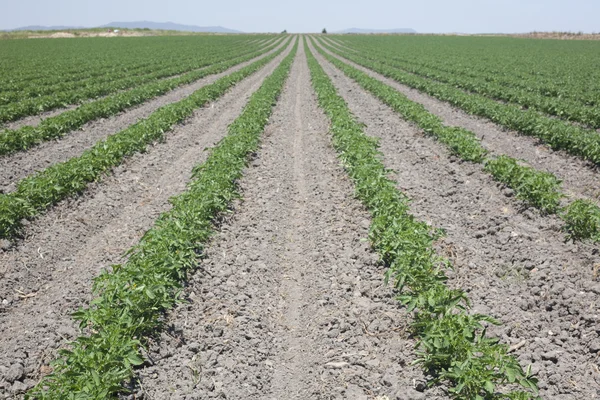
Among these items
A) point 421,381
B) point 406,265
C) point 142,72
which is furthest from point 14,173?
point 142,72

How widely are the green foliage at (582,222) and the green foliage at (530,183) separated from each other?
625 mm

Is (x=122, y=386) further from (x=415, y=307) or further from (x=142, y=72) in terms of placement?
(x=142, y=72)

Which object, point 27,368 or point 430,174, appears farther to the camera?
point 430,174

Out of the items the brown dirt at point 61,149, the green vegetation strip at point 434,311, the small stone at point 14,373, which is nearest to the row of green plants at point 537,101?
the green vegetation strip at point 434,311

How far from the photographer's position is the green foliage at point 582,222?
6.16 meters

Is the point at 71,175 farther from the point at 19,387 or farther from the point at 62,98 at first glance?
the point at 62,98

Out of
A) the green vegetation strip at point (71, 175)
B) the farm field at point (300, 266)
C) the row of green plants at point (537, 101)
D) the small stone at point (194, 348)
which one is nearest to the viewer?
the farm field at point (300, 266)

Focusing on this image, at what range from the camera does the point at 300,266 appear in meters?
6.09

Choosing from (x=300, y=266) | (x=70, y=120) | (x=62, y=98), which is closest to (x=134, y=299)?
(x=300, y=266)

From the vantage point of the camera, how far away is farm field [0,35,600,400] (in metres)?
3.98

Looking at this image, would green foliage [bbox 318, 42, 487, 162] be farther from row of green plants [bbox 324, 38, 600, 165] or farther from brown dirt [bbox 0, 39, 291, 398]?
brown dirt [bbox 0, 39, 291, 398]

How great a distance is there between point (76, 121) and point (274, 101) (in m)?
8.22

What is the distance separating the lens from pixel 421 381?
12.9ft

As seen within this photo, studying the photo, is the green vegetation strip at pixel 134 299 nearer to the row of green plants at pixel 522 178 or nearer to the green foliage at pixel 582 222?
the row of green plants at pixel 522 178
